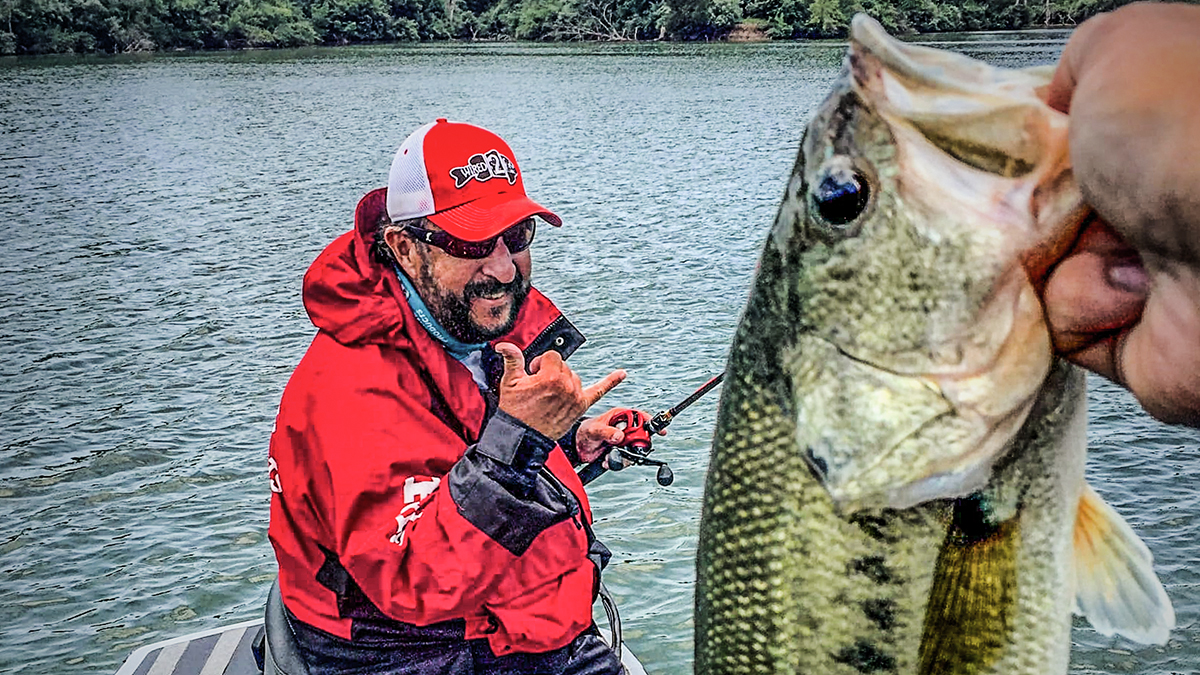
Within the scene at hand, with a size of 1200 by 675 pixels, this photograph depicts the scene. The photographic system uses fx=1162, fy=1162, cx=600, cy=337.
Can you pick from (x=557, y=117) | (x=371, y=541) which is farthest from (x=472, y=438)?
(x=557, y=117)

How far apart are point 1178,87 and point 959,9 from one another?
58605 mm

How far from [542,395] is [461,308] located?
20.8 inches

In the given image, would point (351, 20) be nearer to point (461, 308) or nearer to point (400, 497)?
point (461, 308)

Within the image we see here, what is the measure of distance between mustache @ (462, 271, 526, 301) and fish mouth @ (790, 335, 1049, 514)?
1.94 meters

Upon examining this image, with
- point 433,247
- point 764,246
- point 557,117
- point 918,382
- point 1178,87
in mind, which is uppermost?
point 1178,87

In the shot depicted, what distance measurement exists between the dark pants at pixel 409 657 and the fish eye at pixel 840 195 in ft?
6.86

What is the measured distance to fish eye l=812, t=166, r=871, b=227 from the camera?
5.14ft

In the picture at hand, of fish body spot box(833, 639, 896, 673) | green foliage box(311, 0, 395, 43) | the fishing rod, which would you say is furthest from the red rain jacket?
green foliage box(311, 0, 395, 43)

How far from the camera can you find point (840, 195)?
62.8 inches

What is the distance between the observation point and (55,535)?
8.62 metres

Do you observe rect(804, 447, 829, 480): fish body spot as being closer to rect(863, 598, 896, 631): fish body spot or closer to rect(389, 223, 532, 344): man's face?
rect(863, 598, 896, 631): fish body spot

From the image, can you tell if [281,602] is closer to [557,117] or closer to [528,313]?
[528,313]

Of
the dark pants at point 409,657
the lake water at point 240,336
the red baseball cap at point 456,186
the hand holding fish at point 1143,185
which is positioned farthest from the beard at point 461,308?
the lake water at point 240,336

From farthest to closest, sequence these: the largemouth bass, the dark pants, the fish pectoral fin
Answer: the dark pants
the fish pectoral fin
the largemouth bass
